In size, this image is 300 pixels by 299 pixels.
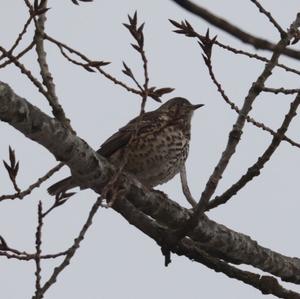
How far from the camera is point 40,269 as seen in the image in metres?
2.90

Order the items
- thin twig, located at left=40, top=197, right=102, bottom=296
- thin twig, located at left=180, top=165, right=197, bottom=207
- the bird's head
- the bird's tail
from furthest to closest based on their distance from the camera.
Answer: the bird's head, the bird's tail, thin twig, located at left=180, top=165, right=197, bottom=207, thin twig, located at left=40, top=197, right=102, bottom=296

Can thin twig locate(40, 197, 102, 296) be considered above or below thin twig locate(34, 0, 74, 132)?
below

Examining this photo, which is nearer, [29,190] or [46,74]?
[29,190]

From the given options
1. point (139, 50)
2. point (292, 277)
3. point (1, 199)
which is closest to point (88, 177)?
point (1, 199)

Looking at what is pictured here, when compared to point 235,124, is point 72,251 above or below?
below

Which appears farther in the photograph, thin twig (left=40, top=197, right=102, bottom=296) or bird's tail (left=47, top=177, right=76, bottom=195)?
bird's tail (left=47, top=177, right=76, bottom=195)

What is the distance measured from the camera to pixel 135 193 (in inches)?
169

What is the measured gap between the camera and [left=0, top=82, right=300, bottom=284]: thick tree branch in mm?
3162

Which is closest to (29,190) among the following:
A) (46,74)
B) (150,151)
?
(46,74)

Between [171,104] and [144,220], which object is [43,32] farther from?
[171,104]

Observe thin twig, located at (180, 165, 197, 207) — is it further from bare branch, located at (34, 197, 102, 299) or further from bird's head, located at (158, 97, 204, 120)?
bare branch, located at (34, 197, 102, 299)

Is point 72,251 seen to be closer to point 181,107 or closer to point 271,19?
point 271,19

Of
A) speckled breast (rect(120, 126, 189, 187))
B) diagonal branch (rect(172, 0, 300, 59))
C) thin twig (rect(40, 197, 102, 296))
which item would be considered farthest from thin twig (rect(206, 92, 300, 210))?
diagonal branch (rect(172, 0, 300, 59))

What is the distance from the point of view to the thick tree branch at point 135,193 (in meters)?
3.16
